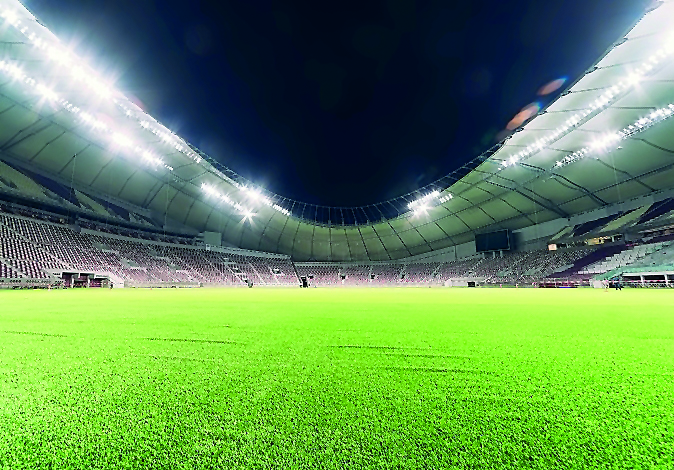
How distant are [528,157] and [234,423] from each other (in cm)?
3306

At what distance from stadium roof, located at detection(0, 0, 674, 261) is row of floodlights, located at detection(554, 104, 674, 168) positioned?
0.08 meters

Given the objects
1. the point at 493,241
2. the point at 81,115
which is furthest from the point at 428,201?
the point at 81,115

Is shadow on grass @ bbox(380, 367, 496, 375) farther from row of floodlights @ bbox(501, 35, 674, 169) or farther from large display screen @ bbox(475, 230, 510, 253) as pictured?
large display screen @ bbox(475, 230, 510, 253)

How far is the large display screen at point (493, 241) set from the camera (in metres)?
41.4

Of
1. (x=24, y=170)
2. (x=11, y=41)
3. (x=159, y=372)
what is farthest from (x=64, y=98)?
(x=159, y=372)

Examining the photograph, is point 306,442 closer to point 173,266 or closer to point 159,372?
point 159,372

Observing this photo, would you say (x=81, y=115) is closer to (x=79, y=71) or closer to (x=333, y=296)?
(x=79, y=71)

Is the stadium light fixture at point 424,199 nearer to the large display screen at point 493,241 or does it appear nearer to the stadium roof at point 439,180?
the stadium roof at point 439,180

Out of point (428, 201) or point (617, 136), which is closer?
point (617, 136)

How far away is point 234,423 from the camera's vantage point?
126 cm

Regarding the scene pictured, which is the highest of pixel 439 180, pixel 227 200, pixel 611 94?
pixel 439 180

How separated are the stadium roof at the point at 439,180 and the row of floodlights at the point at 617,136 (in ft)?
0.25

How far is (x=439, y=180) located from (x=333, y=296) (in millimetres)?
26433

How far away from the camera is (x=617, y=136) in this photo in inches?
920
